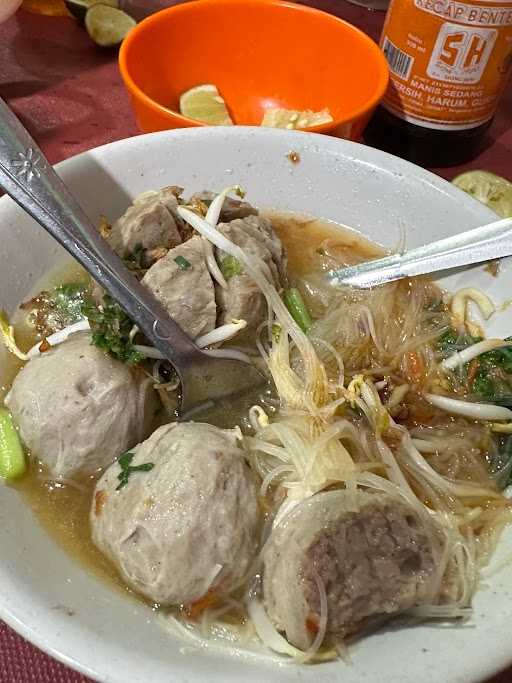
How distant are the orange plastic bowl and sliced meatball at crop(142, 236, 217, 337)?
0.91 m

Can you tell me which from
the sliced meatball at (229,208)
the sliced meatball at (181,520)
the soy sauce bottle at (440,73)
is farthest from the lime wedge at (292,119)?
the sliced meatball at (181,520)

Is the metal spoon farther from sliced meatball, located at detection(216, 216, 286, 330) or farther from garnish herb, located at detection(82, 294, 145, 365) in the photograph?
sliced meatball, located at detection(216, 216, 286, 330)

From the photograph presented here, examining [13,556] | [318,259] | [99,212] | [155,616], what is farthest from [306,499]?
[99,212]

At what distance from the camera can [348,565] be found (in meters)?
1.16

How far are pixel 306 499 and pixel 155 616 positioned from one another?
372mm

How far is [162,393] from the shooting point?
149 cm

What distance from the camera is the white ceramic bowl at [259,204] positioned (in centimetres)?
107

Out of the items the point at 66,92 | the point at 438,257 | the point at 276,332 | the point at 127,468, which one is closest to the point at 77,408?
the point at 127,468

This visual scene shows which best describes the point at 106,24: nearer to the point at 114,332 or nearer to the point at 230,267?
the point at 230,267

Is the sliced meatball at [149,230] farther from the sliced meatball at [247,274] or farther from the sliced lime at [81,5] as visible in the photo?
the sliced lime at [81,5]

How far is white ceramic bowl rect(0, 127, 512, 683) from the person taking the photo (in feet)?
3.52

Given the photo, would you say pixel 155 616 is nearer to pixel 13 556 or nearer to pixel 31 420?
pixel 13 556

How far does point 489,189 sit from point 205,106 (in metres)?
1.12

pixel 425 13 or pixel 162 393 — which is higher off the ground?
pixel 425 13
